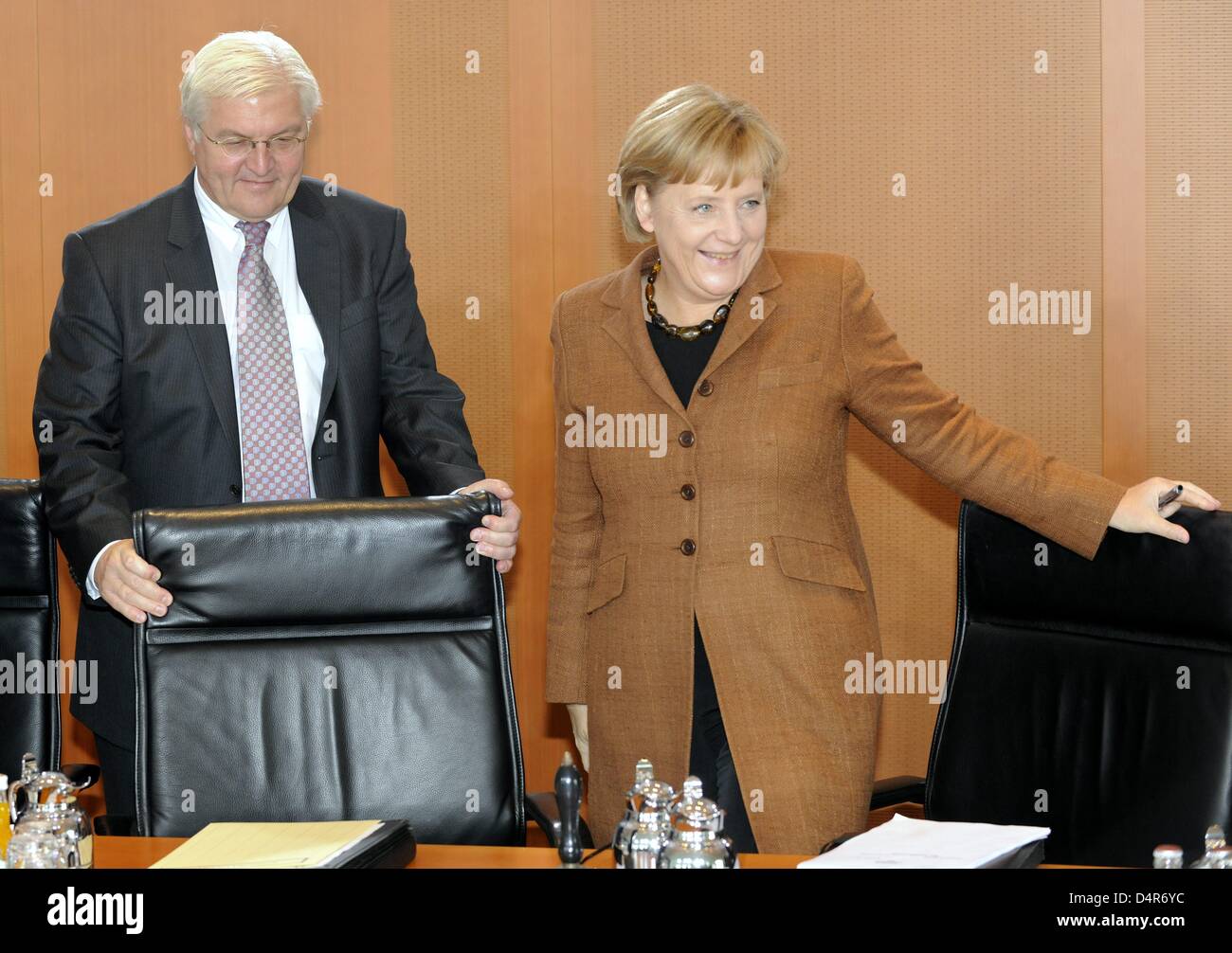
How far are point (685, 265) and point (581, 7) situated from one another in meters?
1.80

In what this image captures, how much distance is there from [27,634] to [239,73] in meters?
1.05

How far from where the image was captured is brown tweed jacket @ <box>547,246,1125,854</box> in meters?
2.23

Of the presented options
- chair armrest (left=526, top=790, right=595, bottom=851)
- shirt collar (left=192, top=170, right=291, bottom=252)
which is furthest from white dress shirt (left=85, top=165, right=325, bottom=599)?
chair armrest (left=526, top=790, right=595, bottom=851)

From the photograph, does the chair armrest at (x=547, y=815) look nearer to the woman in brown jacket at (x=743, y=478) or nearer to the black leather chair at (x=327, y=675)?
the black leather chair at (x=327, y=675)

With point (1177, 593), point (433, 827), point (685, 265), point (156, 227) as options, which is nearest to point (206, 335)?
point (156, 227)

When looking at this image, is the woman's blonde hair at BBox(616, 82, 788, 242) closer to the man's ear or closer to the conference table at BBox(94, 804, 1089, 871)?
the man's ear

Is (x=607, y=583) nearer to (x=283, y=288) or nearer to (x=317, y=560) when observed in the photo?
(x=317, y=560)

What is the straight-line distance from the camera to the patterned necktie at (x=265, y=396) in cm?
256

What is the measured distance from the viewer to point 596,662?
2.38 meters

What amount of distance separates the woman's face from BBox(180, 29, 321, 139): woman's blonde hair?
28.3 inches

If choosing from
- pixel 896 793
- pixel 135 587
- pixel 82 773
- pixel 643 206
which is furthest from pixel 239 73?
pixel 896 793

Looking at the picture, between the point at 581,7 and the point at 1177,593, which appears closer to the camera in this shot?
the point at 1177,593

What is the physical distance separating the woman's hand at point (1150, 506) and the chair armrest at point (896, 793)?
1.93 ft
